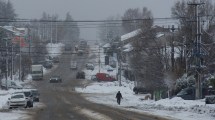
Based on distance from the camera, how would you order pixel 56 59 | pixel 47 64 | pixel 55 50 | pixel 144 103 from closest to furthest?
pixel 144 103
pixel 47 64
pixel 56 59
pixel 55 50

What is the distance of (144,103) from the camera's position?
196 feet

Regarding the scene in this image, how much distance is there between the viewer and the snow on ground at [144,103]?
124 ft

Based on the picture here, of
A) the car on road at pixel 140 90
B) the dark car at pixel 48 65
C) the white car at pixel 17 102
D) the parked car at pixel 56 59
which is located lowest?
→ the car on road at pixel 140 90

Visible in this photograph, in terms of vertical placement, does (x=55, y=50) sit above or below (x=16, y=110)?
above

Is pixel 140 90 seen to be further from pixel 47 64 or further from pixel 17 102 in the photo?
pixel 47 64

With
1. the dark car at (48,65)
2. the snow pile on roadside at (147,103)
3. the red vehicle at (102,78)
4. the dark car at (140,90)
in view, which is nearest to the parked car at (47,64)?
the dark car at (48,65)

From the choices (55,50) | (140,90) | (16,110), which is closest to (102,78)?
(140,90)

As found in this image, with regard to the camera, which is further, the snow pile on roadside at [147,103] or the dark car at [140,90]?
the dark car at [140,90]

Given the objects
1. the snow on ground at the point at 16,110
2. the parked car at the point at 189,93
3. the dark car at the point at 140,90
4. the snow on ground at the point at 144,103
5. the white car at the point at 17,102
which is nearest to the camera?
the snow on ground at the point at 16,110

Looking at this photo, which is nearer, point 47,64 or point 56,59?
point 47,64

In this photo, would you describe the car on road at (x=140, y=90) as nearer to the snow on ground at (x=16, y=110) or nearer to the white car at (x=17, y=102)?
the snow on ground at (x=16, y=110)

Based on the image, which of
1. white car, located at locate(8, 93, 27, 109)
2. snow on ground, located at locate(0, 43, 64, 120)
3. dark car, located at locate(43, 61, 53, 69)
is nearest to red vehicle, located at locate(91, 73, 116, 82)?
snow on ground, located at locate(0, 43, 64, 120)

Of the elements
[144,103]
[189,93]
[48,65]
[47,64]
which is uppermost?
[47,64]

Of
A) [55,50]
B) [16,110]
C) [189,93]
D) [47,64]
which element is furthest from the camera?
[55,50]
